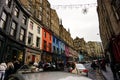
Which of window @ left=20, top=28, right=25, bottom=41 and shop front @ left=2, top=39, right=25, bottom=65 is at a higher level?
window @ left=20, top=28, right=25, bottom=41

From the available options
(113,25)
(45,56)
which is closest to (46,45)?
(45,56)

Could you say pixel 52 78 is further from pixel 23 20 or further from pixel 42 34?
pixel 42 34

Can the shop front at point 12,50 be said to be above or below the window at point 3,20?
below

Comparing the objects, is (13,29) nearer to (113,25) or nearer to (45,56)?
(45,56)

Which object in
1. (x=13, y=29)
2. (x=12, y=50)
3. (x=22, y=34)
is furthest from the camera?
(x=22, y=34)

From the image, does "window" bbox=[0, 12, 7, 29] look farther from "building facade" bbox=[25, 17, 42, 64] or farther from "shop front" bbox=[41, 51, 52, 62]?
"shop front" bbox=[41, 51, 52, 62]

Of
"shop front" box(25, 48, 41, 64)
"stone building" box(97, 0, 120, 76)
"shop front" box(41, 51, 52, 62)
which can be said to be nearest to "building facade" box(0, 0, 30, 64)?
"shop front" box(25, 48, 41, 64)

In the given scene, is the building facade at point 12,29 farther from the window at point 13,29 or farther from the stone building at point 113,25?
the stone building at point 113,25

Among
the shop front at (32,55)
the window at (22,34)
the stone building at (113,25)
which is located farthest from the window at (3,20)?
the stone building at (113,25)

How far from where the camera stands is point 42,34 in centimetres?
2667

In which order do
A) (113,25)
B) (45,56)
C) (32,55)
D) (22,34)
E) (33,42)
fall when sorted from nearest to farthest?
(113,25), (22,34), (32,55), (33,42), (45,56)

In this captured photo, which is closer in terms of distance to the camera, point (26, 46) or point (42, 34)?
point (26, 46)

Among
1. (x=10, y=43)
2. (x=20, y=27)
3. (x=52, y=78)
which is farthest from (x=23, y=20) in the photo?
(x=52, y=78)

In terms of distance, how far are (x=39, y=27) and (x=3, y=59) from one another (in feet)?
42.6
